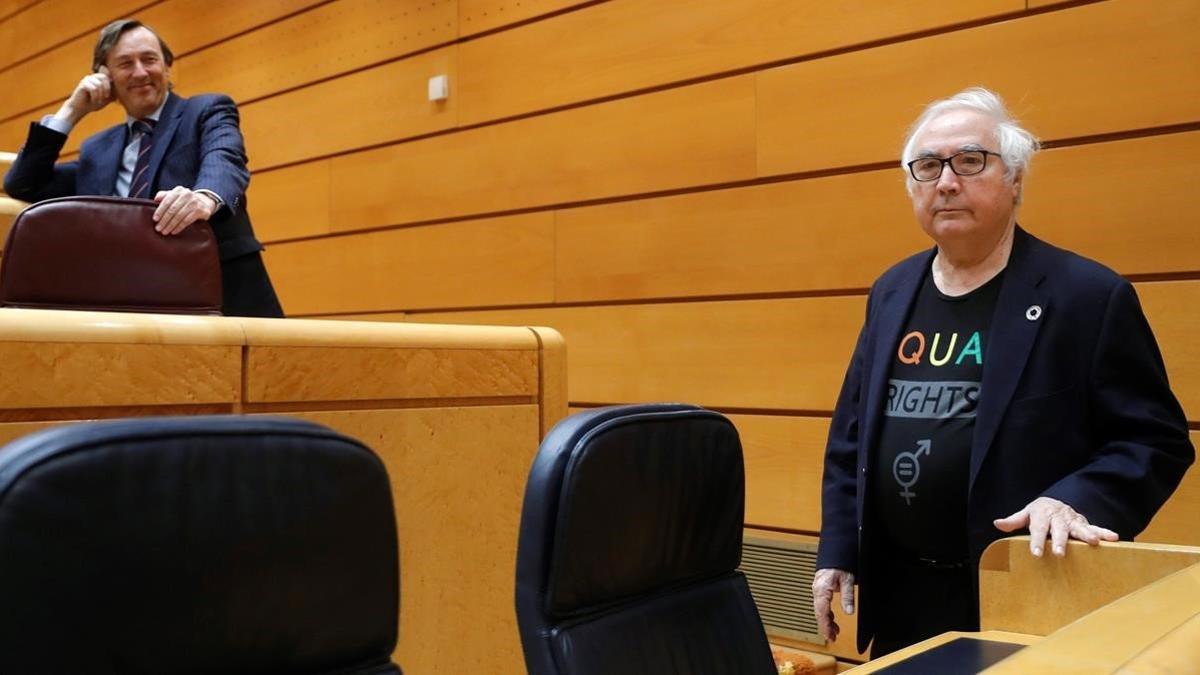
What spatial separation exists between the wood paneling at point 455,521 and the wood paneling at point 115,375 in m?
0.16

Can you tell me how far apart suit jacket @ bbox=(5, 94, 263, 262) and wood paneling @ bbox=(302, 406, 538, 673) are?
89 cm

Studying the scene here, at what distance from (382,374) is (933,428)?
872 mm

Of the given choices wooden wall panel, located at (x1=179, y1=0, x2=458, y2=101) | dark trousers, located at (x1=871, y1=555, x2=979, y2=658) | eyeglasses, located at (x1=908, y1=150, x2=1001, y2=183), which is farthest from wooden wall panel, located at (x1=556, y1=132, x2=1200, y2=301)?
dark trousers, located at (x1=871, y1=555, x2=979, y2=658)

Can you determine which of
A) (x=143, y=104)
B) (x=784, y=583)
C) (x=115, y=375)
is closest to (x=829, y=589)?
(x=115, y=375)

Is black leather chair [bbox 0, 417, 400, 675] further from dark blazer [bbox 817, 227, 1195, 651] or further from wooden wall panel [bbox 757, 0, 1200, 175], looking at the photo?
wooden wall panel [bbox 757, 0, 1200, 175]

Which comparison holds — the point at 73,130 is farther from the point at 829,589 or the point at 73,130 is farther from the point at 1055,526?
the point at 1055,526

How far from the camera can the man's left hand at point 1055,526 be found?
1.43 meters

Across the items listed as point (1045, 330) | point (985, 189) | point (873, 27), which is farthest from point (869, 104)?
point (1045, 330)

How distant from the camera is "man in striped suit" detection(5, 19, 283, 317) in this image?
2.57 m

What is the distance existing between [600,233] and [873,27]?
1.07m

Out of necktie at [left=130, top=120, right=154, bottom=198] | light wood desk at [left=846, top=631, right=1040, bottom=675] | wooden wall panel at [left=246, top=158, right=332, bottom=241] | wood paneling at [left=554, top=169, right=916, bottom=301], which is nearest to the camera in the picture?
light wood desk at [left=846, top=631, right=1040, bottom=675]

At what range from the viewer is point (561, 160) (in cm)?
380

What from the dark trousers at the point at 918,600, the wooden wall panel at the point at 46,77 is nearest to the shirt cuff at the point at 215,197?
the dark trousers at the point at 918,600

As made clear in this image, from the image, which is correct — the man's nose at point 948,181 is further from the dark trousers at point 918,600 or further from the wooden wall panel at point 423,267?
the wooden wall panel at point 423,267
